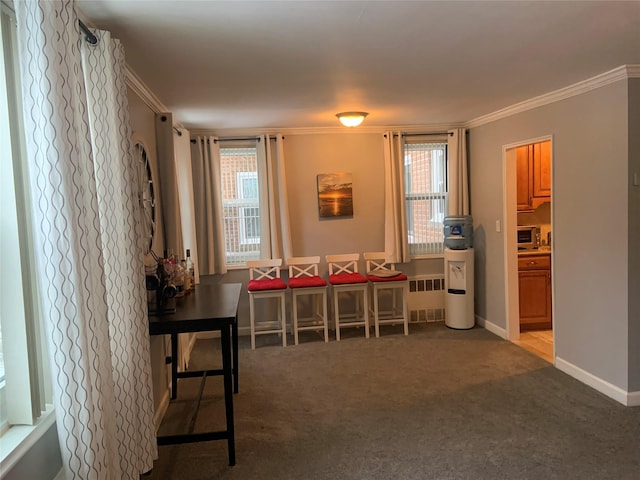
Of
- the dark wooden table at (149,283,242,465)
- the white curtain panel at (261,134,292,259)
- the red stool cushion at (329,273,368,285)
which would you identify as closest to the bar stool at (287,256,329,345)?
the red stool cushion at (329,273,368,285)

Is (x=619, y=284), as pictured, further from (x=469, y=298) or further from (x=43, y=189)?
Result: (x=43, y=189)

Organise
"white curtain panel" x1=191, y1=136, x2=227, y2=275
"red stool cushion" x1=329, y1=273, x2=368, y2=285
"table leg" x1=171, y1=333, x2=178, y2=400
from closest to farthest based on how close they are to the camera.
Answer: "table leg" x1=171, y1=333, x2=178, y2=400 < "red stool cushion" x1=329, y1=273, x2=368, y2=285 < "white curtain panel" x1=191, y1=136, x2=227, y2=275

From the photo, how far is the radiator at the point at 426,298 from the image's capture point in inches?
222

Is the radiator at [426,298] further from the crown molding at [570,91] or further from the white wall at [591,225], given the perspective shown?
the crown molding at [570,91]

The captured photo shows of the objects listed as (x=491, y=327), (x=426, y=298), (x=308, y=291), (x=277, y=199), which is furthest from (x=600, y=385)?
(x=277, y=199)

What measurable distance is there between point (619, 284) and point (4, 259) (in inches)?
141

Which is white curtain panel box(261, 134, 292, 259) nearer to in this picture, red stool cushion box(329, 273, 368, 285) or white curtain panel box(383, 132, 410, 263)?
red stool cushion box(329, 273, 368, 285)

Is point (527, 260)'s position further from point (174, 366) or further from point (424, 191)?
point (174, 366)

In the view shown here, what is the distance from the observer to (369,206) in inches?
217

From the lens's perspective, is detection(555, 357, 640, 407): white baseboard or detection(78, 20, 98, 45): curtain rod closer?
detection(78, 20, 98, 45): curtain rod

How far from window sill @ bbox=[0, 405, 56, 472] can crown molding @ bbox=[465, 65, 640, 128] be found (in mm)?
3741

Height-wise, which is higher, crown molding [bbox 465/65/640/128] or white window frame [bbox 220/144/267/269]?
crown molding [bbox 465/65/640/128]

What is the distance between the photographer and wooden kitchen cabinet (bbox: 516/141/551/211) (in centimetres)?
512

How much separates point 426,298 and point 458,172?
152 cm
